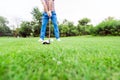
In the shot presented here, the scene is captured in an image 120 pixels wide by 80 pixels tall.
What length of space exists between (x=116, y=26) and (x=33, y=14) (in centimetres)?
2794

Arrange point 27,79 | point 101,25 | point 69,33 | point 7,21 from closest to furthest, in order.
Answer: point 27,79, point 101,25, point 69,33, point 7,21

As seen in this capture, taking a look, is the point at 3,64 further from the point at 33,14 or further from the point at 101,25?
the point at 33,14

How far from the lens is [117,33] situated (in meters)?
33.8

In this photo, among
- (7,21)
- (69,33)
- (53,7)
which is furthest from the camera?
(7,21)

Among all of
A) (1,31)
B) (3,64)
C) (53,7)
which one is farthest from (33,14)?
(3,64)

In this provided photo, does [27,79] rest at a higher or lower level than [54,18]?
lower

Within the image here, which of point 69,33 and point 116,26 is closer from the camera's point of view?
point 116,26

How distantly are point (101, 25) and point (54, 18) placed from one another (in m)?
30.9

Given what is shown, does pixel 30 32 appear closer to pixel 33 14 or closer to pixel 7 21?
pixel 33 14

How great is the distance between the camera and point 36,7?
187 ft

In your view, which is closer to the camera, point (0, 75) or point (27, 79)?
point (27, 79)

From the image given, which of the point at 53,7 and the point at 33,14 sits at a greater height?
the point at 33,14

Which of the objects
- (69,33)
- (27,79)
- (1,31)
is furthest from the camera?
(1,31)

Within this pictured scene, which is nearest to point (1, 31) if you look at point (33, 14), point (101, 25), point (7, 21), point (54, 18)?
point (7, 21)
